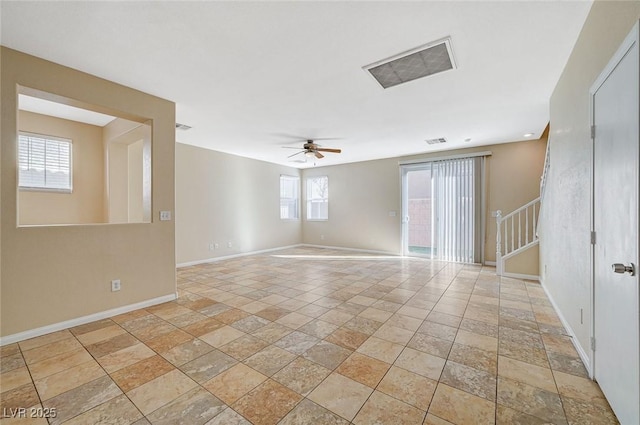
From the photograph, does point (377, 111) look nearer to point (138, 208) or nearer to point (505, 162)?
point (505, 162)

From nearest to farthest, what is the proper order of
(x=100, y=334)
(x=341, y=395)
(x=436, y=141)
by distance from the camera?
(x=341, y=395) → (x=100, y=334) → (x=436, y=141)

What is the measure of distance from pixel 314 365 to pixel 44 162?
5.30 meters

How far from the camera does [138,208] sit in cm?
479

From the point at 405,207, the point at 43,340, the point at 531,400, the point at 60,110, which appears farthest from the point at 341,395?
the point at 405,207

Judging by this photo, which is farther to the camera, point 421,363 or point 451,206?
point 451,206

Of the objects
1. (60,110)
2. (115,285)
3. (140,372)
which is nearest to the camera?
(140,372)

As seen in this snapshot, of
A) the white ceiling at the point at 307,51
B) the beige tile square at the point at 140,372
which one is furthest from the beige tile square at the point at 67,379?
the white ceiling at the point at 307,51

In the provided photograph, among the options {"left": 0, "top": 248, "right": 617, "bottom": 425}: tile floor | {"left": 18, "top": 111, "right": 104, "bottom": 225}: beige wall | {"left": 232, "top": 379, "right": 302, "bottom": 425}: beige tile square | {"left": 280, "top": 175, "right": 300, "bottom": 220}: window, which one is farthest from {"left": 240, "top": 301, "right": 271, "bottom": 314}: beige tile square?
{"left": 280, "top": 175, "right": 300, "bottom": 220}: window

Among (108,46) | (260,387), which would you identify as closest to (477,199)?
(260,387)

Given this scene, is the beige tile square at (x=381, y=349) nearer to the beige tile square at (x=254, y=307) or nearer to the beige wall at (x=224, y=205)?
the beige tile square at (x=254, y=307)

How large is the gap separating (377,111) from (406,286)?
2806 millimetres

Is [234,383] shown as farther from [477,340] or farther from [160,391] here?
[477,340]

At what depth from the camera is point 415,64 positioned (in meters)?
2.62

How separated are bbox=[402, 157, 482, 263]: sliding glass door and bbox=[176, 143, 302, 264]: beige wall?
13.0 feet
